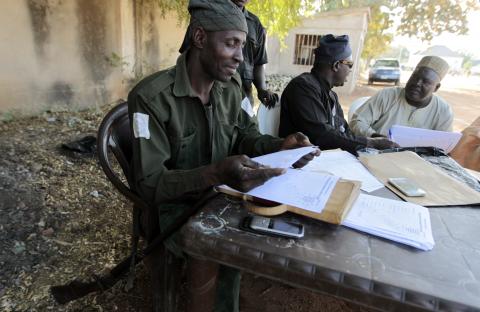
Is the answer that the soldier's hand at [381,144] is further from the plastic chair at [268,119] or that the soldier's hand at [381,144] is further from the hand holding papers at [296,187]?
the hand holding papers at [296,187]

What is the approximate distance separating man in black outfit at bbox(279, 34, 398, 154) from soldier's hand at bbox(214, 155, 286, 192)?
1155mm

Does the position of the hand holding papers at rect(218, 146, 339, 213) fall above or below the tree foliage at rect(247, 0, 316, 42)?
below

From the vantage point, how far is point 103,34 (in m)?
4.80

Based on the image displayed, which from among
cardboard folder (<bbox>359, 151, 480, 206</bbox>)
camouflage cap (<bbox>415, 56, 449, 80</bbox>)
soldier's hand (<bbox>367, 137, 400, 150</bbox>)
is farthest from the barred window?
cardboard folder (<bbox>359, 151, 480, 206</bbox>)

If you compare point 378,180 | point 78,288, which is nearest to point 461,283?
point 378,180

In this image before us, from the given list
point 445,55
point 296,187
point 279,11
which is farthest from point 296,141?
point 445,55

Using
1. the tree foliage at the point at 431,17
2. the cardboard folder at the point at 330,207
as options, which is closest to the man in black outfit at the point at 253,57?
the cardboard folder at the point at 330,207

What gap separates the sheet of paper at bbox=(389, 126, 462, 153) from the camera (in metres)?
2.00

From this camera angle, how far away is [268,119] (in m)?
2.45

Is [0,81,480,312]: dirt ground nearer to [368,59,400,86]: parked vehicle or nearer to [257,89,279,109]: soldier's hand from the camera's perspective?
[257,89,279,109]: soldier's hand

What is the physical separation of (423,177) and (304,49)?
13293 mm

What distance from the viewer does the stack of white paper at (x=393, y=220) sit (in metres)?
0.92

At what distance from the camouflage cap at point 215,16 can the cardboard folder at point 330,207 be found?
692mm

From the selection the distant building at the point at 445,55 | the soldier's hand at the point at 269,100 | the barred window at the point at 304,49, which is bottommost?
the soldier's hand at the point at 269,100
